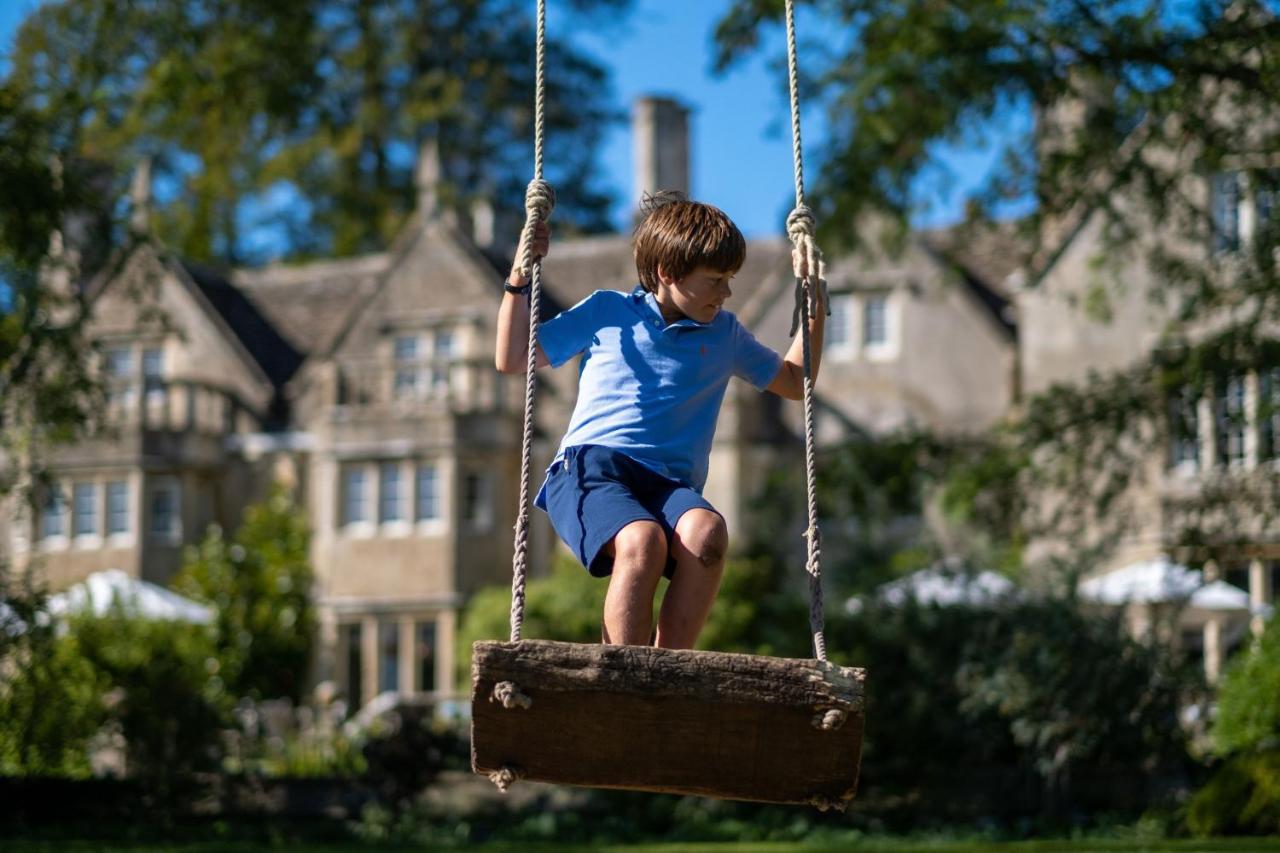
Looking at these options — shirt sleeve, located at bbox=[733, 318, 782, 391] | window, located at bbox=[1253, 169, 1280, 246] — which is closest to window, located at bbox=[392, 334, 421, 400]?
window, located at bbox=[1253, 169, 1280, 246]

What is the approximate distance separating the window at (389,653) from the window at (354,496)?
82.9 inches

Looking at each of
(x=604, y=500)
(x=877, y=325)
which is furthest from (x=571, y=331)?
(x=877, y=325)

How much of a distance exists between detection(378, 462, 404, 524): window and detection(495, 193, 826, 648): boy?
103ft

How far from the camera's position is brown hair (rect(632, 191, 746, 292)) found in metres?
6.73

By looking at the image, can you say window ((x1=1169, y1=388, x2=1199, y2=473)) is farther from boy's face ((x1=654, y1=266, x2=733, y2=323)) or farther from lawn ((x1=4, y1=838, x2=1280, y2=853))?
boy's face ((x1=654, y1=266, x2=733, y2=323))

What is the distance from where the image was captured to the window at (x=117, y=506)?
3950 cm

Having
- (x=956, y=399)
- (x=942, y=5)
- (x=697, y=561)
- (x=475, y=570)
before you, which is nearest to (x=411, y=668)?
(x=475, y=570)

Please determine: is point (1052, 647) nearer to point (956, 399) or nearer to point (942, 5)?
point (942, 5)

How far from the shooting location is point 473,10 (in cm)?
4391

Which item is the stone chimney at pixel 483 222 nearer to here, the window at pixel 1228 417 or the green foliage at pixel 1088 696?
the green foliage at pixel 1088 696

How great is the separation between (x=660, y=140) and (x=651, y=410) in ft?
110

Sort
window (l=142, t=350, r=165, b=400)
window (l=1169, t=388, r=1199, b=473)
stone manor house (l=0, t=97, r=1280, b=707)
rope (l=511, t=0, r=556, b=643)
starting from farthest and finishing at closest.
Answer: window (l=142, t=350, r=165, b=400) → stone manor house (l=0, t=97, r=1280, b=707) → window (l=1169, t=388, r=1199, b=473) → rope (l=511, t=0, r=556, b=643)

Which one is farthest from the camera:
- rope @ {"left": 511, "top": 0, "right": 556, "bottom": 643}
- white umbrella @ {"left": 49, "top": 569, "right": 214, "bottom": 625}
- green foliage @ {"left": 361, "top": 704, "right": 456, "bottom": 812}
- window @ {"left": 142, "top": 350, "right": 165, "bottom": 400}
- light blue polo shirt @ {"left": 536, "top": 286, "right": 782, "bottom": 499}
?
window @ {"left": 142, "top": 350, "right": 165, "bottom": 400}

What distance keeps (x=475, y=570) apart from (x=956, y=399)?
9183 millimetres
